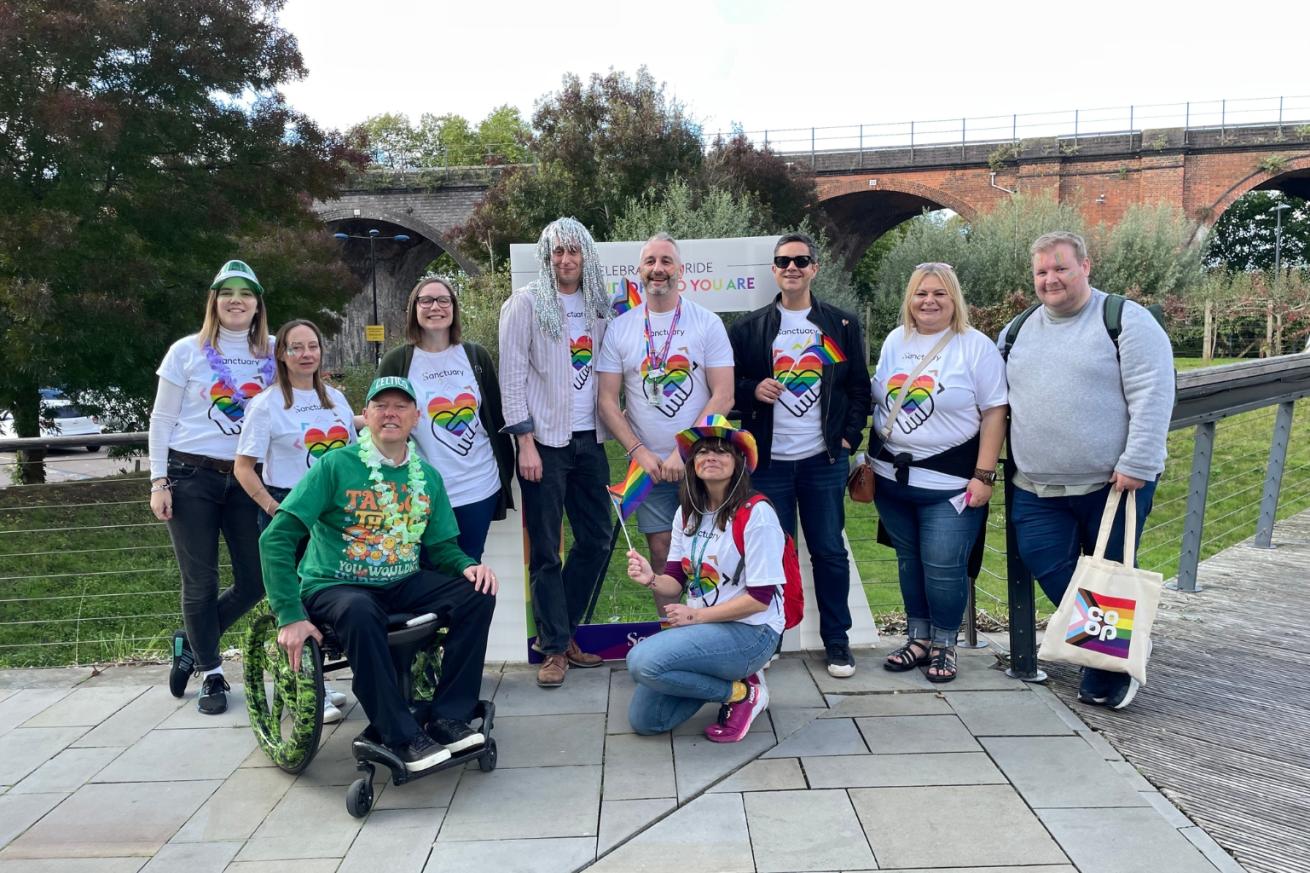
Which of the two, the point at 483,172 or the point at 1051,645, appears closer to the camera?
the point at 1051,645

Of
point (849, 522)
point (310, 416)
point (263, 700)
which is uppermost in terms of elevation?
point (310, 416)

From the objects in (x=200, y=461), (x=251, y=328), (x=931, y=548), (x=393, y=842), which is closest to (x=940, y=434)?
(x=931, y=548)

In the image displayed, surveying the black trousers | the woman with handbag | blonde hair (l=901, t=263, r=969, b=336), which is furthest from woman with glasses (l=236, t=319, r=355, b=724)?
blonde hair (l=901, t=263, r=969, b=336)

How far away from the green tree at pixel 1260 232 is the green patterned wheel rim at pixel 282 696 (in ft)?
184

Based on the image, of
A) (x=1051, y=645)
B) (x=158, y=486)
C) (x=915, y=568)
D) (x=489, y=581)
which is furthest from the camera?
(x=915, y=568)

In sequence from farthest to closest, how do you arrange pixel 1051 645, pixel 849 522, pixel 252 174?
pixel 252 174 < pixel 849 522 < pixel 1051 645

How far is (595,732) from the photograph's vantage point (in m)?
3.82

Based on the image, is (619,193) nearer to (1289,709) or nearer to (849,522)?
(849,522)

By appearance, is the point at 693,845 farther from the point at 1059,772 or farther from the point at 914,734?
the point at 1059,772

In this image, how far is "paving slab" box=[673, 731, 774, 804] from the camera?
3.32 m

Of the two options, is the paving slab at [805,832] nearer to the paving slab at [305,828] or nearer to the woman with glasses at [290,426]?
the paving slab at [305,828]

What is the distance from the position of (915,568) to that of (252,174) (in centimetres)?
1245

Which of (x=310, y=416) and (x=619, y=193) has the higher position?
(x=619, y=193)

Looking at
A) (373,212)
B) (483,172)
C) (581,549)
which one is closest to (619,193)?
(483,172)
